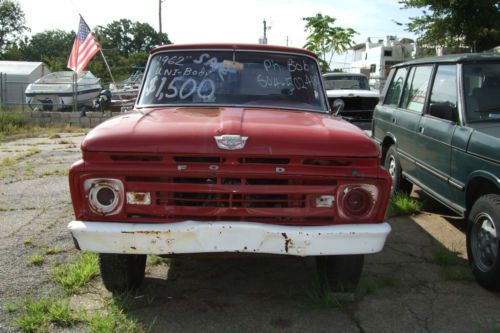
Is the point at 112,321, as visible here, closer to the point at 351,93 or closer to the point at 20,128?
the point at 351,93

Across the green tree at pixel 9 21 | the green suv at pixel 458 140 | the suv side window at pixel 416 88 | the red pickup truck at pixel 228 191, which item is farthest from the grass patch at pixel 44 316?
the green tree at pixel 9 21

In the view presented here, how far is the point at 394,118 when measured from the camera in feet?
20.1

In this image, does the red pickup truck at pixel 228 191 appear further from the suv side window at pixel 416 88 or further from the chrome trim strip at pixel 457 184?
the suv side window at pixel 416 88

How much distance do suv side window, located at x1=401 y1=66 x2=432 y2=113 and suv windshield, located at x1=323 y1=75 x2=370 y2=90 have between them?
287 inches

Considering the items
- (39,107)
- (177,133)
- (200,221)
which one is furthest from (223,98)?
(39,107)

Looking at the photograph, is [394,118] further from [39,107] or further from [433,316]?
[39,107]

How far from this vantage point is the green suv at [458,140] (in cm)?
376

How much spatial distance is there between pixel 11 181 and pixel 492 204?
6.47m

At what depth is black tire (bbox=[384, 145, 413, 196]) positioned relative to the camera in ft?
20.1

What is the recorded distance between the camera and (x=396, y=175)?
244 inches

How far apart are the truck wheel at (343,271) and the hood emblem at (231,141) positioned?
1.05 meters

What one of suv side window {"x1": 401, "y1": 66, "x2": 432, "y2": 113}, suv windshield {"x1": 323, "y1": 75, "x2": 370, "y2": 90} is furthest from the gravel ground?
suv windshield {"x1": 323, "y1": 75, "x2": 370, "y2": 90}

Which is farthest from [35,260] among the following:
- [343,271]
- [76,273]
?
[343,271]

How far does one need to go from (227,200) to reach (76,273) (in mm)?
1585
